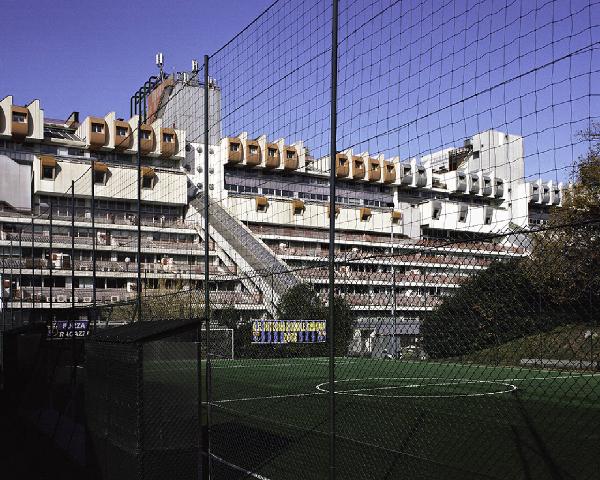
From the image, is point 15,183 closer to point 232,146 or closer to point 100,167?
point 232,146

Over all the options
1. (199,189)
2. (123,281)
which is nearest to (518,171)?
(123,281)

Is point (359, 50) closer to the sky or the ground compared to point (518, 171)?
closer to the sky

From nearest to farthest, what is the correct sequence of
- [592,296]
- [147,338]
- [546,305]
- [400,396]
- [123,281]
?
[592,296] → [546,305] → [147,338] → [400,396] → [123,281]

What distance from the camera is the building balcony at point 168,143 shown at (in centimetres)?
7269

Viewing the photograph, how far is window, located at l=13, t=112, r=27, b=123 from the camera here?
6656cm

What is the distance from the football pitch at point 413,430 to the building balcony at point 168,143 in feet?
184

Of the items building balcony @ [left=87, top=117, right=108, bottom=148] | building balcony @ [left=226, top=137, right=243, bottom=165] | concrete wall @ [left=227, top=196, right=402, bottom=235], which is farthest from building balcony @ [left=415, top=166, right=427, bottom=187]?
building balcony @ [left=87, top=117, right=108, bottom=148]

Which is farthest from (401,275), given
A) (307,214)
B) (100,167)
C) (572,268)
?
(307,214)

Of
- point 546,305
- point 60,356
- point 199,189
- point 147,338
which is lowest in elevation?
point 60,356

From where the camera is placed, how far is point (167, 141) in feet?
241

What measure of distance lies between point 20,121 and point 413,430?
6272cm

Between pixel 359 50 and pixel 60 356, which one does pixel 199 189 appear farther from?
pixel 359 50

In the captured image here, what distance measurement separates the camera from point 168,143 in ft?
240

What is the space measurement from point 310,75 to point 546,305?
2.87 meters
